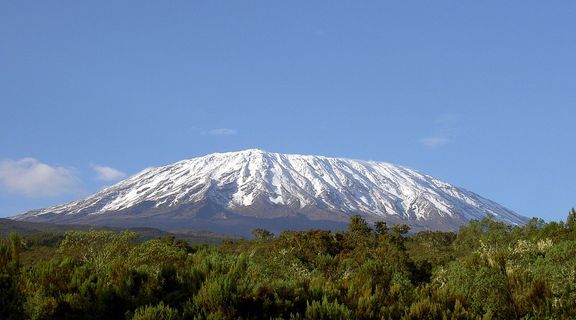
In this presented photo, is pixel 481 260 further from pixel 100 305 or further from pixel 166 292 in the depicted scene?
pixel 100 305

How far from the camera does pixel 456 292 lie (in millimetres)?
13992

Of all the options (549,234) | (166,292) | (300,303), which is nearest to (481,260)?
(300,303)

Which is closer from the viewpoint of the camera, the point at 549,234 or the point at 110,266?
the point at 110,266

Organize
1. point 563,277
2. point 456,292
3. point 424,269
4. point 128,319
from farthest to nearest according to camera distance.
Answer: point 424,269
point 563,277
point 456,292
point 128,319

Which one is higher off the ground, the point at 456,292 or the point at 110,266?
the point at 110,266

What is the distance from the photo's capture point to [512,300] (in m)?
14.5

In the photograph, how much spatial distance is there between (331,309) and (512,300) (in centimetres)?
583

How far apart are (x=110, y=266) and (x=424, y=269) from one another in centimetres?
2732

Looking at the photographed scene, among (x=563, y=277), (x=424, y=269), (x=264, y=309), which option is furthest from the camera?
(x=424, y=269)

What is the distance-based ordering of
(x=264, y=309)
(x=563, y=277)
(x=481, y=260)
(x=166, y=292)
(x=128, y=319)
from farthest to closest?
1. (x=481, y=260)
2. (x=563, y=277)
3. (x=166, y=292)
4. (x=264, y=309)
5. (x=128, y=319)

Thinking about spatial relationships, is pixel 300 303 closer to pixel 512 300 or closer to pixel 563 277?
pixel 512 300

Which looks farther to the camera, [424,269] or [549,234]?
[549,234]

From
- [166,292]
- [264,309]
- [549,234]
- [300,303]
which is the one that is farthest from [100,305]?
[549,234]

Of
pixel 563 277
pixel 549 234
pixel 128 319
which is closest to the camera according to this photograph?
pixel 128 319
